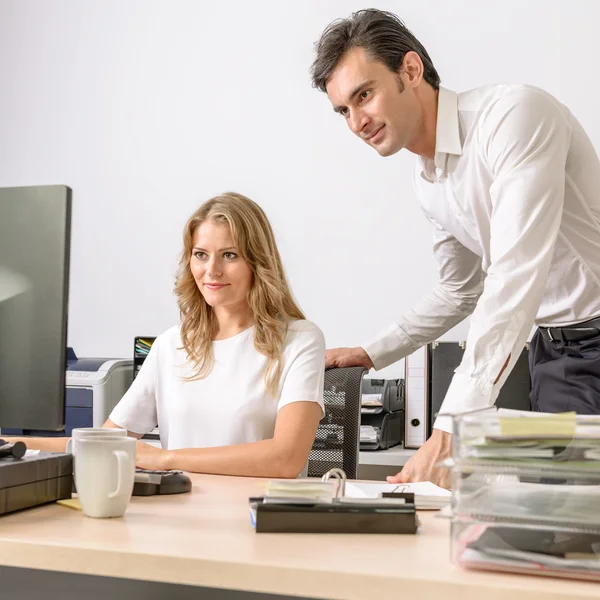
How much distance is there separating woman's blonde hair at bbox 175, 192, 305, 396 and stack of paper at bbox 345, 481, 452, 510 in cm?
62

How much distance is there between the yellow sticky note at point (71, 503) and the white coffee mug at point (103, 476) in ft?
0.17

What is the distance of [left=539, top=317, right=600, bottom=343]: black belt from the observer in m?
1.56

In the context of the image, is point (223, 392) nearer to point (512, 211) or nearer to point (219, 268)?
point (219, 268)

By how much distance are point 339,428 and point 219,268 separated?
1.51ft

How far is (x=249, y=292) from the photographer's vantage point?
6.05 feet

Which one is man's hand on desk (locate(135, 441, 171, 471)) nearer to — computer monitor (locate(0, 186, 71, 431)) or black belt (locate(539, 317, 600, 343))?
computer monitor (locate(0, 186, 71, 431))

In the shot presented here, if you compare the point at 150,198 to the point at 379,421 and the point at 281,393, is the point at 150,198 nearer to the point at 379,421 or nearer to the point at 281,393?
the point at 379,421

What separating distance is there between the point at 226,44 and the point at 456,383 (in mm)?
2204

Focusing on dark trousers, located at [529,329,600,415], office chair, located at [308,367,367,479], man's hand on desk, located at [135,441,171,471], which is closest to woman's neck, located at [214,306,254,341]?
office chair, located at [308,367,367,479]

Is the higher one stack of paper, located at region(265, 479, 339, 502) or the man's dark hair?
the man's dark hair

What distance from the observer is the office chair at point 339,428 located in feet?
5.68

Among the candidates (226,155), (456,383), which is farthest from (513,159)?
(226,155)

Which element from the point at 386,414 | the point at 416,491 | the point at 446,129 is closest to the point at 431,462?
the point at 416,491

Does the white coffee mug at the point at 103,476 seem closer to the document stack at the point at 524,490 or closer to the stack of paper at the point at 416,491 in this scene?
the stack of paper at the point at 416,491
